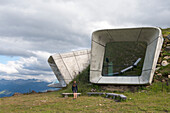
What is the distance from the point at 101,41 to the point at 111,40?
882mm

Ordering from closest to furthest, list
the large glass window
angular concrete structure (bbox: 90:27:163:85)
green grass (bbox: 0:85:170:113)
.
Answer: green grass (bbox: 0:85:170:113)
angular concrete structure (bbox: 90:27:163:85)
the large glass window

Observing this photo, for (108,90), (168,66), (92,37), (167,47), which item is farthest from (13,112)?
(167,47)

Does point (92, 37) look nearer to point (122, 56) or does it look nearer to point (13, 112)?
point (122, 56)

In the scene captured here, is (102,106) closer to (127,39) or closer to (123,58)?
(123,58)

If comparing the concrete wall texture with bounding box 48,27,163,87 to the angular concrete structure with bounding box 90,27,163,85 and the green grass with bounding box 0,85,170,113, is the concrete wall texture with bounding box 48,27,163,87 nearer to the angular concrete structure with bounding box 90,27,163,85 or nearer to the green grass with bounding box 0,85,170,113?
the angular concrete structure with bounding box 90,27,163,85

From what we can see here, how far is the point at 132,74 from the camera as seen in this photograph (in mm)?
12898

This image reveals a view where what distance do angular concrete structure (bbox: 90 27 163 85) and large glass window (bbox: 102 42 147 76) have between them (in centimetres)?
44

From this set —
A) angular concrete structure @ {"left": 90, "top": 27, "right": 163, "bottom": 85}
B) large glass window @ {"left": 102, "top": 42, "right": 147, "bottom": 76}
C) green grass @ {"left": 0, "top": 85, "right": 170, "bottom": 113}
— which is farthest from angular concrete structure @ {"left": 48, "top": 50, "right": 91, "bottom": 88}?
green grass @ {"left": 0, "top": 85, "right": 170, "bottom": 113}

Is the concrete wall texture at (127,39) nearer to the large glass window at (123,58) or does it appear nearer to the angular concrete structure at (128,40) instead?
the angular concrete structure at (128,40)

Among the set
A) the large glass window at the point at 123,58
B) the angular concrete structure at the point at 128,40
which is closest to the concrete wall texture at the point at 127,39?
the angular concrete structure at the point at 128,40

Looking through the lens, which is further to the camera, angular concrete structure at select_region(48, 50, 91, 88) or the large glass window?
angular concrete structure at select_region(48, 50, 91, 88)

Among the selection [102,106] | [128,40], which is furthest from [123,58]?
[102,106]

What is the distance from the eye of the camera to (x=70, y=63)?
19.6 m

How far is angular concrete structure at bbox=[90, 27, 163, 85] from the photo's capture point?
36.3ft
